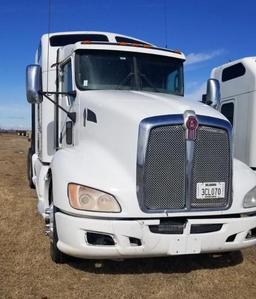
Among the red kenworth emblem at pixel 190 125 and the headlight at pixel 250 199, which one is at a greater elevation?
the red kenworth emblem at pixel 190 125

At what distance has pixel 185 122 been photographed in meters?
4.91

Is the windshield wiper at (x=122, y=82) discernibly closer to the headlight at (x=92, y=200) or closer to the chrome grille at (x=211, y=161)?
the chrome grille at (x=211, y=161)

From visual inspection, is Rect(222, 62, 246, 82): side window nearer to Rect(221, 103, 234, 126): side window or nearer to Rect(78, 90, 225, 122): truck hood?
Rect(221, 103, 234, 126): side window

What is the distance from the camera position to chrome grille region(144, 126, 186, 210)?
488cm

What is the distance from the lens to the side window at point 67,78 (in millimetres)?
6631

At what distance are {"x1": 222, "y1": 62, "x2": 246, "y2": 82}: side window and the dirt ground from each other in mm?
4173

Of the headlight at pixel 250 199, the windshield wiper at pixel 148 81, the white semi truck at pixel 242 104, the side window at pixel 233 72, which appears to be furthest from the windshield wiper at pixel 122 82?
the side window at pixel 233 72

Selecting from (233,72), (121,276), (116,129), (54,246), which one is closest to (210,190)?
(116,129)

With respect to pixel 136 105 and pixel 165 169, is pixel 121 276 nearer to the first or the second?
pixel 165 169

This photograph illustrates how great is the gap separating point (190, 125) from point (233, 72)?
531 cm

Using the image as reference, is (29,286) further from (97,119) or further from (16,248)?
(97,119)

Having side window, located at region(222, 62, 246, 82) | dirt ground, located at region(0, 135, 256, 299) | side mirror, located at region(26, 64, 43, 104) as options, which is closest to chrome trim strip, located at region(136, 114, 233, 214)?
dirt ground, located at region(0, 135, 256, 299)

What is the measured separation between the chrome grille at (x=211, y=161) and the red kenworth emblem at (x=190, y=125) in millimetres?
80

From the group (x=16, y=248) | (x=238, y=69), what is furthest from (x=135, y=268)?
(x=238, y=69)
